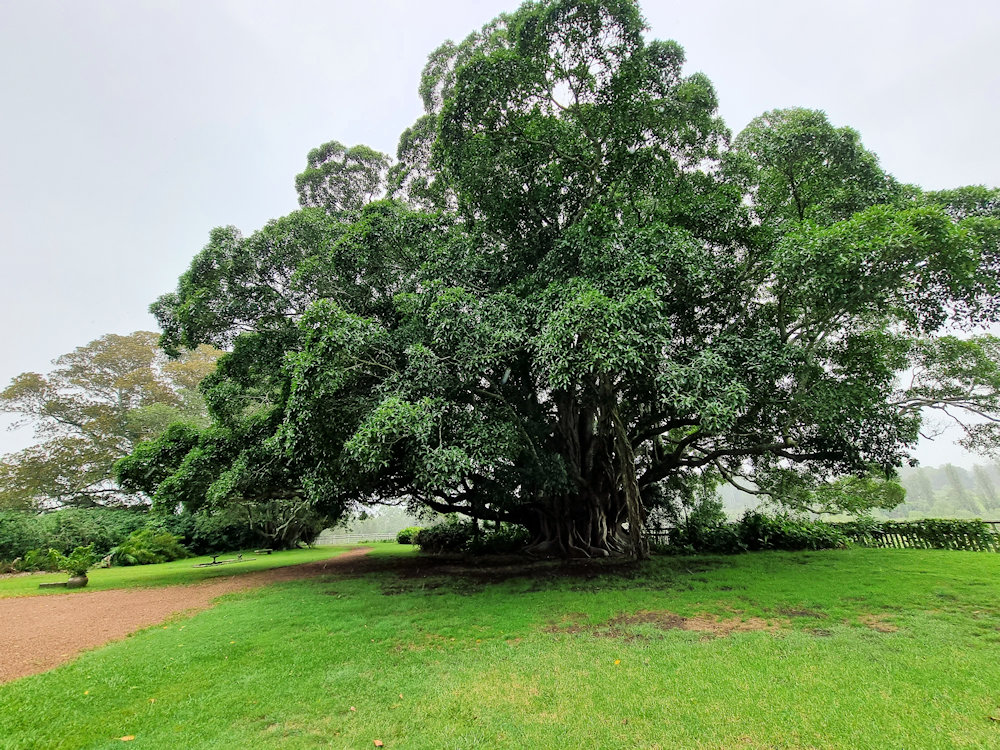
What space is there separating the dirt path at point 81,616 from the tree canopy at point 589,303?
7.10ft

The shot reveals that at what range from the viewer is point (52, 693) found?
3.81 meters

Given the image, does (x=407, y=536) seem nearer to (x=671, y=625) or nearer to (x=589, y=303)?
(x=671, y=625)

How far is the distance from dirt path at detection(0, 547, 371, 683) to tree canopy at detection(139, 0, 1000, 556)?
2165 millimetres

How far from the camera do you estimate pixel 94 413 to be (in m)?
24.0

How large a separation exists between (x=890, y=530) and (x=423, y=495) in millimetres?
13216

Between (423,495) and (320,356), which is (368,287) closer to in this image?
(320,356)

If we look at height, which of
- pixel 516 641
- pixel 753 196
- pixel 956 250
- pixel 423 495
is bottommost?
pixel 516 641

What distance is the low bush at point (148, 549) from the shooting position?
51.1ft

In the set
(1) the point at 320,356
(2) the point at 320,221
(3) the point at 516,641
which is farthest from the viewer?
(2) the point at 320,221

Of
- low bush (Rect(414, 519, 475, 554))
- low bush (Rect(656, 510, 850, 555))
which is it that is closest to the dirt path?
low bush (Rect(414, 519, 475, 554))

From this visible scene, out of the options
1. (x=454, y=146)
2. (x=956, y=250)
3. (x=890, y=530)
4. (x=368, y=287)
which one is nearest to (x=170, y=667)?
(x=368, y=287)

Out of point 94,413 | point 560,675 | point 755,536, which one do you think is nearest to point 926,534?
point 755,536

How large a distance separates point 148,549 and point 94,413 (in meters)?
12.5

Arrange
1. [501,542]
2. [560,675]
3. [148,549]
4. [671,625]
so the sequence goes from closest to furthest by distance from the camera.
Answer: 1. [560,675]
2. [671,625]
3. [501,542]
4. [148,549]
